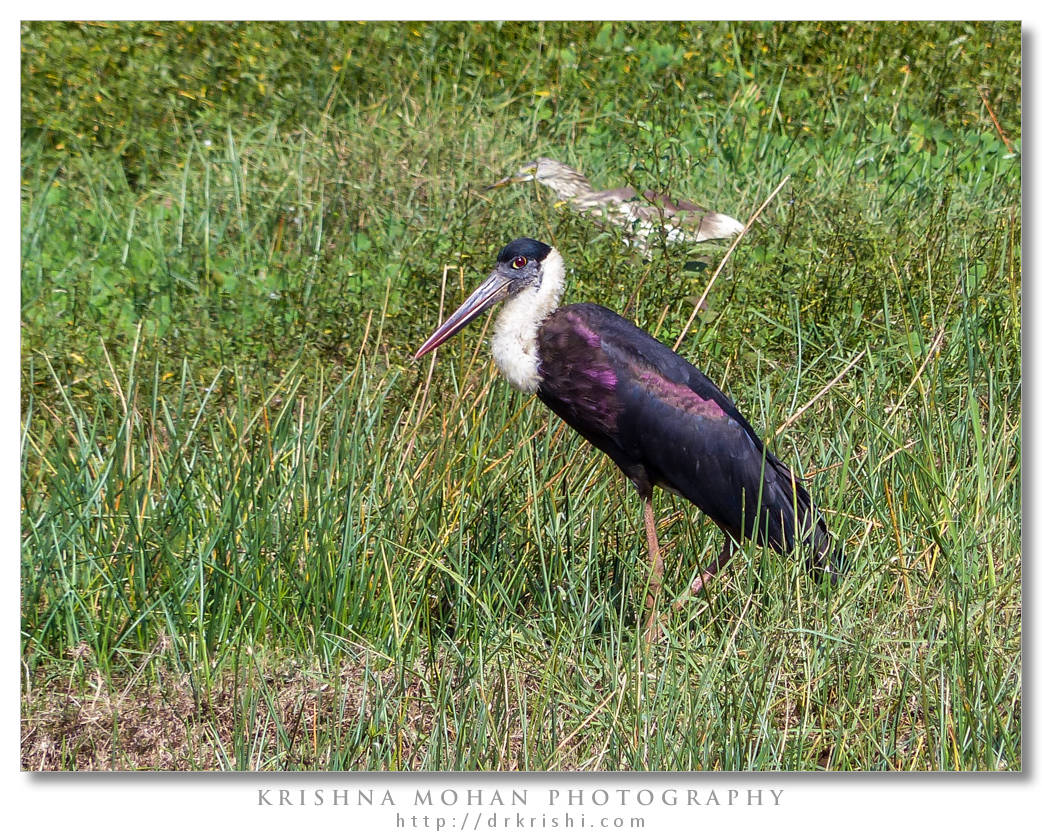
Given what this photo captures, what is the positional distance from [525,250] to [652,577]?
2.86 feet

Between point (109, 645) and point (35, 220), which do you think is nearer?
point (109, 645)

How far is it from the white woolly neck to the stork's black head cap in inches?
0.8

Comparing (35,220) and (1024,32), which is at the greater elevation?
(1024,32)

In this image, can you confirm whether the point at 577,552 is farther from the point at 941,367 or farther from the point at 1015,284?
the point at 1015,284

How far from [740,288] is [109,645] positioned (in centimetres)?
201

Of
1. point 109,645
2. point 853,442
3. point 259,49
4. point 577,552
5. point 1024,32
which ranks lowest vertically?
point 109,645

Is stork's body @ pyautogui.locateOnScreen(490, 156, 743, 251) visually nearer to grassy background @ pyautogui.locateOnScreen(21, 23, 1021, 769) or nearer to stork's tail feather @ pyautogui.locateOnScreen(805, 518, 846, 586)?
grassy background @ pyautogui.locateOnScreen(21, 23, 1021, 769)

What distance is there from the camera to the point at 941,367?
11.7 feet

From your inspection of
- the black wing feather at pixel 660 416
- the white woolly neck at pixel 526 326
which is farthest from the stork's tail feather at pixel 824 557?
the white woolly neck at pixel 526 326

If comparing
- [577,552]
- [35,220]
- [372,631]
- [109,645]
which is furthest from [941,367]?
[35,220]

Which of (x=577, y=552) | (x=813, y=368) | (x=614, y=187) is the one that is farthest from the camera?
(x=614, y=187)

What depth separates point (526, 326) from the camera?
3510mm

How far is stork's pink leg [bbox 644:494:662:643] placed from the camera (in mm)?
3045

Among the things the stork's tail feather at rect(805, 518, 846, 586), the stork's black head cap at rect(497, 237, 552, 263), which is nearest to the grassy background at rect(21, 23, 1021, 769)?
the stork's tail feather at rect(805, 518, 846, 586)
